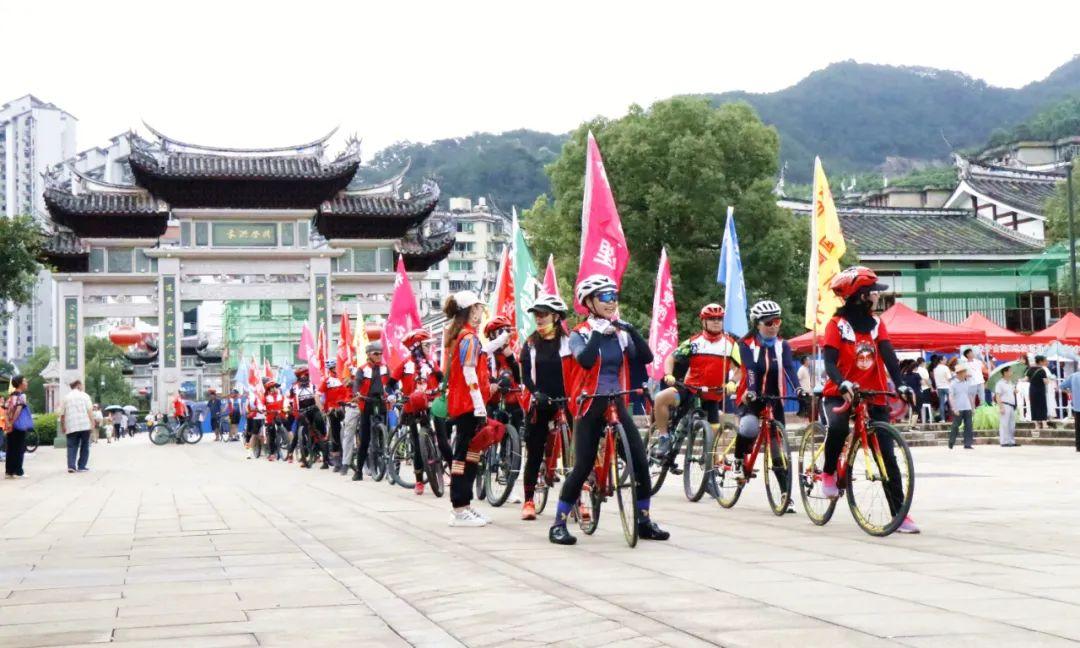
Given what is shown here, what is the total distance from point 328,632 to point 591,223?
9466 millimetres

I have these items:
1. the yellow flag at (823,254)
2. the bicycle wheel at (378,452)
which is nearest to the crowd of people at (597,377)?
the yellow flag at (823,254)

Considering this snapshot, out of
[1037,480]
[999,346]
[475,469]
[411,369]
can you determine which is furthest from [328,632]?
[999,346]

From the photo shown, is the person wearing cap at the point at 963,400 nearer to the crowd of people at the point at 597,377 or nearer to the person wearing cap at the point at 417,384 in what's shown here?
the crowd of people at the point at 597,377

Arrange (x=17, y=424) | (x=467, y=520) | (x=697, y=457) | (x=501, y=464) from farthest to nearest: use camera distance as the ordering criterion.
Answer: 1. (x=17, y=424)
2. (x=501, y=464)
3. (x=697, y=457)
4. (x=467, y=520)

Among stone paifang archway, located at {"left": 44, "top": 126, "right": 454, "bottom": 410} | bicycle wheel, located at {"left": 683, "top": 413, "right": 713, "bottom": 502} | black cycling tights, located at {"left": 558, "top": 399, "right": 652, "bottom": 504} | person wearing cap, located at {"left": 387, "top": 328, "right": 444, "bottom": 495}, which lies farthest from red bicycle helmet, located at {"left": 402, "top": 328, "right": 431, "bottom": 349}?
stone paifang archway, located at {"left": 44, "top": 126, "right": 454, "bottom": 410}

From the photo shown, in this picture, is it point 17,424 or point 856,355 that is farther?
point 17,424

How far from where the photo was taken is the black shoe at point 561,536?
9.08m

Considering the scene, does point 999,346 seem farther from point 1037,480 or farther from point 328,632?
point 328,632

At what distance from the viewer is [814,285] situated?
16.5 m

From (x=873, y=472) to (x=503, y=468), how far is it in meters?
4.80

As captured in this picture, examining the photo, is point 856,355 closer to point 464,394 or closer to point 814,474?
point 814,474

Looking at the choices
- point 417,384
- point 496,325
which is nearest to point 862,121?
point 417,384

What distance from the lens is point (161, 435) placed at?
49469mm

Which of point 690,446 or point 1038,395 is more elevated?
point 1038,395
